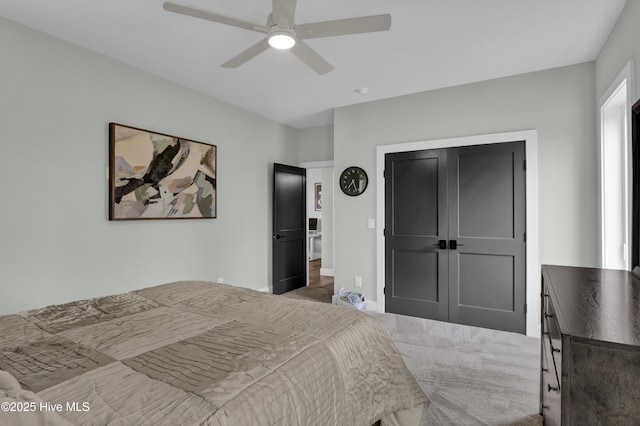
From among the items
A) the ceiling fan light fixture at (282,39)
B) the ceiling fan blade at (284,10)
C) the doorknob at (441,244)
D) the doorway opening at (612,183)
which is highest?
the ceiling fan blade at (284,10)

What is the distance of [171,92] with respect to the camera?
11.9 feet

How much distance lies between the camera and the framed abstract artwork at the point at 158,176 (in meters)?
3.10

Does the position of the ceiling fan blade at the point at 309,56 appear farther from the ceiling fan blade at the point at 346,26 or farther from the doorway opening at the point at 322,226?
the doorway opening at the point at 322,226

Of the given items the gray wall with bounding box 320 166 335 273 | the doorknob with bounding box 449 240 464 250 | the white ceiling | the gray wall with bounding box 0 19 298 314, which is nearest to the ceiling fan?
the white ceiling

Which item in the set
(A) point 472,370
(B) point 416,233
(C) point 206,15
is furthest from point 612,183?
(C) point 206,15

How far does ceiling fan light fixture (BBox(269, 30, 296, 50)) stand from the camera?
1971 mm

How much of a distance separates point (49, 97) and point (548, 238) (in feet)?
15.5

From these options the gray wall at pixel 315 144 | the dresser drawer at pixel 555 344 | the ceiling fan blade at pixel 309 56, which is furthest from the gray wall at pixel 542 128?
the dresser drawer at pixel 555 344

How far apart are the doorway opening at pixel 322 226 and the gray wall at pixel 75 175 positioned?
2.33 metres

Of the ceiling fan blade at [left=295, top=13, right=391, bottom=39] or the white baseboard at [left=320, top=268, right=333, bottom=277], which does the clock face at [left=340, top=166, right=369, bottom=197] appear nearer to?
the ceiling fan blade at [left=295, top=13, right=391, bottom=39]

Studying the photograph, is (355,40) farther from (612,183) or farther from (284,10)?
(612,183)

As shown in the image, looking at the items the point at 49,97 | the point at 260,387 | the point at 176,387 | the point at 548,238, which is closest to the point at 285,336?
the point at 260,387

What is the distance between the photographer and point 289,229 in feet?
17.5

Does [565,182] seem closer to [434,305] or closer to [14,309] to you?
[434,305]
